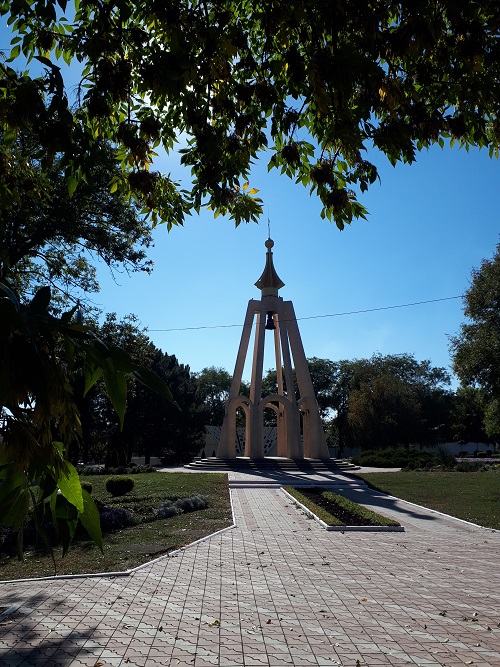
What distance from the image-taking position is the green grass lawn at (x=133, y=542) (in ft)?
27.8

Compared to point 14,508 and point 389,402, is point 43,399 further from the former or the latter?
point 389,402

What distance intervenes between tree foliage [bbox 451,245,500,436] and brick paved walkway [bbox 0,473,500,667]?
13758 mm

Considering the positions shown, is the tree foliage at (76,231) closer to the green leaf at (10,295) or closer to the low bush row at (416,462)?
the green leaf at (10,295)

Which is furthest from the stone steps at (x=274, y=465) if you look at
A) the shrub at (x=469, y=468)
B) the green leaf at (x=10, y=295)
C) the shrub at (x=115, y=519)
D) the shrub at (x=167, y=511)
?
the green leaf at (x=10, y=295)

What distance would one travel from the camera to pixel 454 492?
19.8m

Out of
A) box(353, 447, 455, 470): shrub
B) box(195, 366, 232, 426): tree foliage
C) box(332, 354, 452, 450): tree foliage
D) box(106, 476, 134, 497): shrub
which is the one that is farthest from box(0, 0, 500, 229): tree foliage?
box(195, 366, 232, 426): tree foliage

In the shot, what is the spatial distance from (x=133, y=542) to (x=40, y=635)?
5.51 m

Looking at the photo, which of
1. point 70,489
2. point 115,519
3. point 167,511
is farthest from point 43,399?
point 167,511

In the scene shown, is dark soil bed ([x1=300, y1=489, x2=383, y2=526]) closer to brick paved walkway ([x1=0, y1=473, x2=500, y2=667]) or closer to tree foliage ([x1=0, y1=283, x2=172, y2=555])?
brick paved walkway ([x1=0, y1=473, x2=500, y2=667])

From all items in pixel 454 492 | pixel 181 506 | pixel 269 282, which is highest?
pixel 269 282

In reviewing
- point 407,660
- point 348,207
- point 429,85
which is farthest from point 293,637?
point 429,85

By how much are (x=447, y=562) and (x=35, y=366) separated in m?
8.73

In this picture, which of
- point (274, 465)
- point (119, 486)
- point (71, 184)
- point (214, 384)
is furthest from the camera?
point (214, 384)

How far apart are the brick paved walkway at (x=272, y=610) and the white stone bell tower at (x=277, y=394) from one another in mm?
23228
